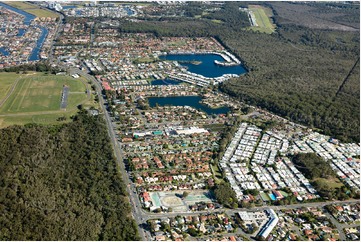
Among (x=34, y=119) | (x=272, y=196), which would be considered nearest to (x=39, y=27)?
(x=34, y=119)

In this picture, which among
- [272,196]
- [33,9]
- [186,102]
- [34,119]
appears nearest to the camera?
[272,196]

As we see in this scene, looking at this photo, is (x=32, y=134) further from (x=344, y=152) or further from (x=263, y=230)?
(x=344, y=152)

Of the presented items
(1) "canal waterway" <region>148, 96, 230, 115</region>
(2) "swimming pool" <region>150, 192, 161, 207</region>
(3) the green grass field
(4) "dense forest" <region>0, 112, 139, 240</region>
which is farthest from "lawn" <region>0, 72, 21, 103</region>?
(3) the green grass field

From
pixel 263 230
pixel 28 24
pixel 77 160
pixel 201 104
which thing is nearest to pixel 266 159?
pixel 263 230

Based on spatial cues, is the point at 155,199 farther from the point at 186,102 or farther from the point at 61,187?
the point at 186,102

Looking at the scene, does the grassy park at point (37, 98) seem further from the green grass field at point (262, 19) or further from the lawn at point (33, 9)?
the green grass field at point (262, 19)

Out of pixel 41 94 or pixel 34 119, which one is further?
pixel 41 94

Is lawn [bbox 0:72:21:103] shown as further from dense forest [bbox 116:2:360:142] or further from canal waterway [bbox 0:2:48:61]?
dense forest [bbox 116:2:360:142]

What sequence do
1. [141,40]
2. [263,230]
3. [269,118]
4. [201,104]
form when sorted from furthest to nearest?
[141,40], [201,104], [269,118], [263,230]
